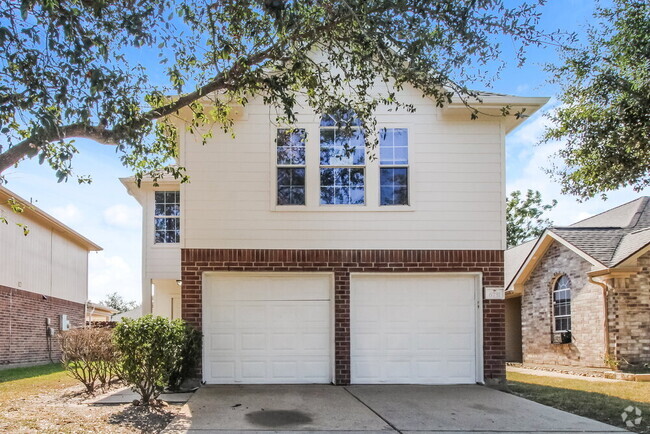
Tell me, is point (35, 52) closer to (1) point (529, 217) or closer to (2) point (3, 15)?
(2) point (3, 15)

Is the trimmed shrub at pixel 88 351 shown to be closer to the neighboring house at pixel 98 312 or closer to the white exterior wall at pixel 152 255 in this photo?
the white exterior wall at pixel 152 255

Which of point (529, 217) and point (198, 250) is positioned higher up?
point (529, 217)

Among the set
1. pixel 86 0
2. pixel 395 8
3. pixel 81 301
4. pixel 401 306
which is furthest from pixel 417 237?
pixel 81 301

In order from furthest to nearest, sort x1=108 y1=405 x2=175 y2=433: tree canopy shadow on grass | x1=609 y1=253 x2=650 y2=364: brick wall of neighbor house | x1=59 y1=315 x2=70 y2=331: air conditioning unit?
1. x1=59 y1=315 x2=70 y2=331: air conditioning unit
2. x1=609 y1=253 x2=650 y2=364: brick wall of neighbor house
3. x1=108 y1=405 x2=175 y2=433: tree canopy shadow on grass

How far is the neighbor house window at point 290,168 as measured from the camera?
10539mm

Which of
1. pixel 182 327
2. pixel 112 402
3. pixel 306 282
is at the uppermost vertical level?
pixel 306 282

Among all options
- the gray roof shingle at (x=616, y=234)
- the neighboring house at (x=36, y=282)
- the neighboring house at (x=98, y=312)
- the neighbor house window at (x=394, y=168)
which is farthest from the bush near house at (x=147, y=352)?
the neighboring house at (x=98, y=312)

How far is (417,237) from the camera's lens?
1048cm

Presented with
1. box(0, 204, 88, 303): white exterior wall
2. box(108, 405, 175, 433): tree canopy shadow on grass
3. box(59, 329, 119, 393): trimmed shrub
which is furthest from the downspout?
box(0, 204, 88, 303): white exterior wall

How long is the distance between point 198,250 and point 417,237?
4070 millimetres

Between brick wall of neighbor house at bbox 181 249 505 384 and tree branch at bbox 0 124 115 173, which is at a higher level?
tree branch at bbox 0 124 115 173

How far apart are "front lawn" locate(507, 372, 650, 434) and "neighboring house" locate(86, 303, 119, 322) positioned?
22121 mm

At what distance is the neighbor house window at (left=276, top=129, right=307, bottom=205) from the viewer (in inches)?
415

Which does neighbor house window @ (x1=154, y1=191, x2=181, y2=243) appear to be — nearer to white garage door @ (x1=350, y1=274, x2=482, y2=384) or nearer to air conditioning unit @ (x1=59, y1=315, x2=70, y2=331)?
white garage door @ (x1=350, y1=274, x2=482, y2=384)
